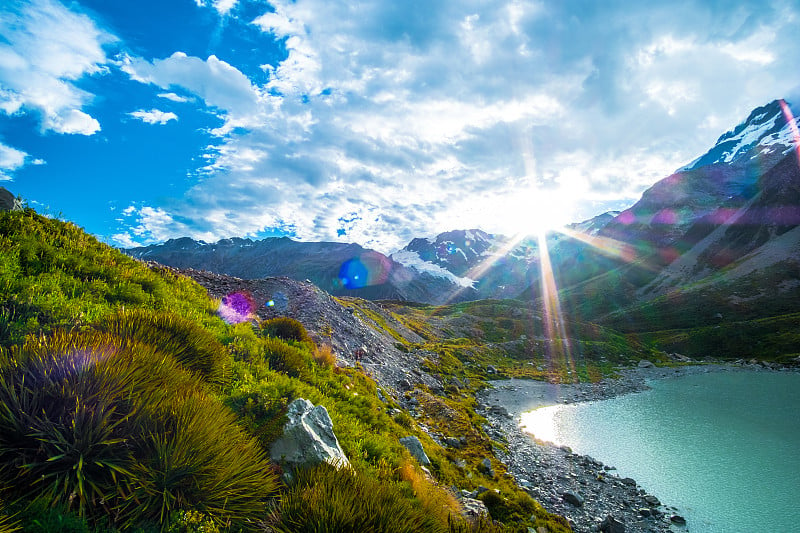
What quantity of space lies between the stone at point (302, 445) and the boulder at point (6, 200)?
1281 cm

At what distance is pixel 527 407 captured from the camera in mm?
40906

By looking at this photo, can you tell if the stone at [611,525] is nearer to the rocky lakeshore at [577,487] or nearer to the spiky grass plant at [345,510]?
the rocky lakeshore at [577,487]

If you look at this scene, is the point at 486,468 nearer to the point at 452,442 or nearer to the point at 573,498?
the point at 452,442

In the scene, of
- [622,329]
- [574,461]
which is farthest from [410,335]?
[622,329]

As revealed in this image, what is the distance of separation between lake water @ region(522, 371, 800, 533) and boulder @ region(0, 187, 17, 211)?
108 ft

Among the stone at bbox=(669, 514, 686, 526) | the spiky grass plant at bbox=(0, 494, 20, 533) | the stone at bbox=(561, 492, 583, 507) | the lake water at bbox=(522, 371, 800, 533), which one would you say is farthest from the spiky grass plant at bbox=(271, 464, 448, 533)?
the lake water at bbox=(522, 371, 800, 533)

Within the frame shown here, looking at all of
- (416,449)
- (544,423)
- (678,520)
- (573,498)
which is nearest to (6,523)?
(416,449)

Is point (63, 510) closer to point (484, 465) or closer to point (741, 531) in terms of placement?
point (484, 465)

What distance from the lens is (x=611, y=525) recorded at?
16.1 m

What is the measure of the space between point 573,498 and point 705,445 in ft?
64.3

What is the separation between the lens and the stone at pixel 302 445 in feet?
20.3

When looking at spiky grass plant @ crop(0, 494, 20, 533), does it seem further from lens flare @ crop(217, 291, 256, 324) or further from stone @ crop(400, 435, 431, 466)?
lens flare @ crop(217, 291, 256, 324)

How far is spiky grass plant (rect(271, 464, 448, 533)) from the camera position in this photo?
13.6 ft

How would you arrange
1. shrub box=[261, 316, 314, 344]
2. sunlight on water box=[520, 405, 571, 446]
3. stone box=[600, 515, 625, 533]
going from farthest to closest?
sunlight on water box=[520, 405, 571, 446], stone box=[600, 515, 625, 533], shrub box=[261, 316, 314, 344]
